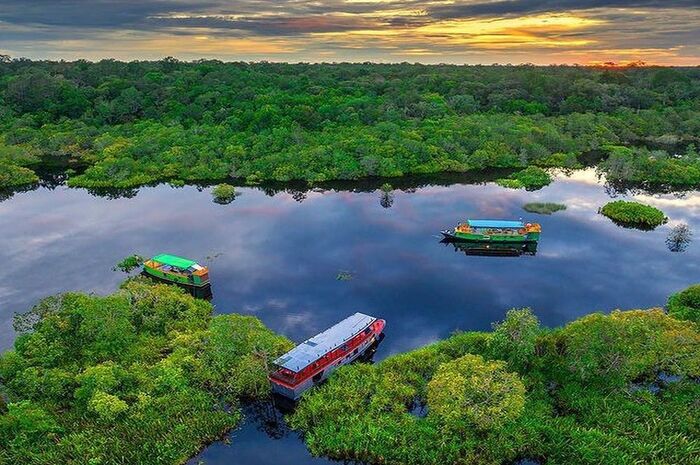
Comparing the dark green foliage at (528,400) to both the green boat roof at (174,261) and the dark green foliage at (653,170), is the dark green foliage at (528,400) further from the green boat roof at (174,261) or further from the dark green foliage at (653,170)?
the dark green foliage at (653,170)

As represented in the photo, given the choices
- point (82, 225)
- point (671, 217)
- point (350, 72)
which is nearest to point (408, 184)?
point (671, 217)

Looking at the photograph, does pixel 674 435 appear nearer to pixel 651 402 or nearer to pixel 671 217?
pixel 651 402

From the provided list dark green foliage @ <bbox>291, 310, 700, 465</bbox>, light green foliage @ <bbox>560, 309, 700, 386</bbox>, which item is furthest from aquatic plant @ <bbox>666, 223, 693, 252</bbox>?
light green foliage @ <bbox>560, 309, 700, 386</bbox>

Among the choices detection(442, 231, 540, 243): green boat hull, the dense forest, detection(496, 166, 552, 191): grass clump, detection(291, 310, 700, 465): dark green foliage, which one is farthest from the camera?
the dense forest

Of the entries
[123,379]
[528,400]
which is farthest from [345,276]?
[123,379]

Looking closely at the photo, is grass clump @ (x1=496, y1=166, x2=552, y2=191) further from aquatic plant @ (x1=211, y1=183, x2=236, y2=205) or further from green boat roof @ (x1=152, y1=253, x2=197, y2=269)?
green boat roof @ (x1=152, y1=253, x2=197, y2=269)

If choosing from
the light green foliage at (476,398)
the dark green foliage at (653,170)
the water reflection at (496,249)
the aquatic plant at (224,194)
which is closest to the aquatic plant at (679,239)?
the water reflection at (496,249)
